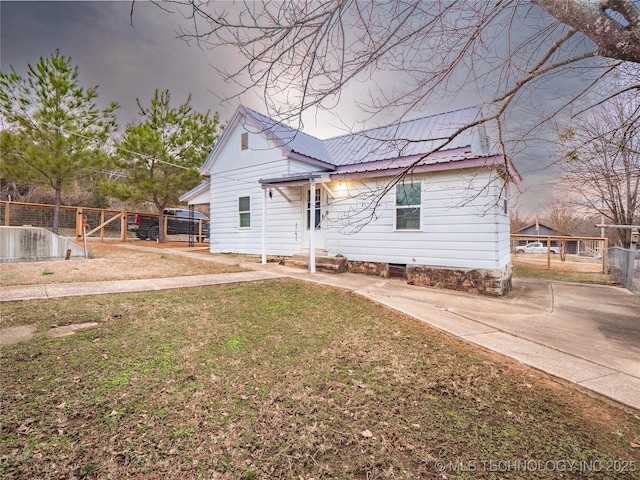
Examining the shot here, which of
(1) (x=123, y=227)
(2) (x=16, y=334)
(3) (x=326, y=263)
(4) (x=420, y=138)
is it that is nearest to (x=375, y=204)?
(3) (x=326, y=263)

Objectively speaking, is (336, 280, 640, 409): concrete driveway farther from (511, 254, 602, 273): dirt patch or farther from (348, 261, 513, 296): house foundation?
(511, 254, 602, 273): dirt patch

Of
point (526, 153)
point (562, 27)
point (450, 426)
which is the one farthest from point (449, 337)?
point (562, 27)

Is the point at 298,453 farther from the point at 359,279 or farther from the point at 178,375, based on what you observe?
the point at 359,279

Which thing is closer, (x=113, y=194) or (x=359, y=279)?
(x=359, y=279)

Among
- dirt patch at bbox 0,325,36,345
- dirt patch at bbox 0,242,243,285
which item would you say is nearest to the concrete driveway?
dirt patch at bbox 0,242,243,285

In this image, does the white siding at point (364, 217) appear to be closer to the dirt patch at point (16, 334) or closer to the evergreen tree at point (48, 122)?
the dirt patch at point (16, 334)

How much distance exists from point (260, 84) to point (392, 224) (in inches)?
245

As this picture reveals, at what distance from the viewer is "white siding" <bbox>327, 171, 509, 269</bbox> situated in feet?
23.2

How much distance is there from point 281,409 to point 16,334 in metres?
3.16

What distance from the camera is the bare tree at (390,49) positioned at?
2.61 m

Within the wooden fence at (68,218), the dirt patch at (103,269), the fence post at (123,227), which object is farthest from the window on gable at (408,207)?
the fence post at (123,227)

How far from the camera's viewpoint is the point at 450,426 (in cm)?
216

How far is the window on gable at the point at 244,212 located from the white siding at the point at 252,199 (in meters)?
0.16

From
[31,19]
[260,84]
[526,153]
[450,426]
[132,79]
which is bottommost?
[450,426]
